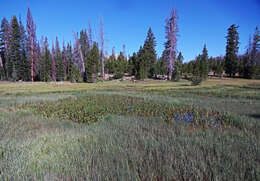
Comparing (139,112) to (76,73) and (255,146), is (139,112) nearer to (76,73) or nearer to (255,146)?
(255,146)

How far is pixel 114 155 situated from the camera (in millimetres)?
2998

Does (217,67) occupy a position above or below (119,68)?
above

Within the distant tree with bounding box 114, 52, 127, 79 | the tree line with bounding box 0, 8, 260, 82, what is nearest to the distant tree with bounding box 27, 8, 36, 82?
the tree line with bounding box 0, 8, 260, 82

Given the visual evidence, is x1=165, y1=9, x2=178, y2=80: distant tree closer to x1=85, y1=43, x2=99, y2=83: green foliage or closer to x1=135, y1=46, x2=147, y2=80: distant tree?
x1=135, y1=46, x2=147, y2=80: distant tree

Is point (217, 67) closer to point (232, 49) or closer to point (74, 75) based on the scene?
point (232, 49)

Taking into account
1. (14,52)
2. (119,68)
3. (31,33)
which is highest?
(31,33)

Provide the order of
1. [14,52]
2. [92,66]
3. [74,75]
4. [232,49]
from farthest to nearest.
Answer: [232,49] → [14,52] → [74,75] → [92,66]

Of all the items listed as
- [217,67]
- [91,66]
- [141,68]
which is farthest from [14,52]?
[217,67]

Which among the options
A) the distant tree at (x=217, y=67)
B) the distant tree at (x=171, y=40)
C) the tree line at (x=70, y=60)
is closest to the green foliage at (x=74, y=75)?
the tree line at (x=70, y=60)

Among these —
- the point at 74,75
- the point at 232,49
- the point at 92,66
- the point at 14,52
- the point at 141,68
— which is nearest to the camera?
the point at 92,66

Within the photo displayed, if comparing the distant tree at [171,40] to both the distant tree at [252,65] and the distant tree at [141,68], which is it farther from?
the distant tree at [252,65]

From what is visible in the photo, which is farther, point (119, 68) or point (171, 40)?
point (119, 68)

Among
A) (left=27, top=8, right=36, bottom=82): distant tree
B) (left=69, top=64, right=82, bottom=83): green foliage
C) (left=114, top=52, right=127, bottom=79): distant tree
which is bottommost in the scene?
(left=69, top=64, right=82, bottom=83): green foliage

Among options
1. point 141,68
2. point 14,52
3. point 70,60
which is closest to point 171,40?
point 141,68
